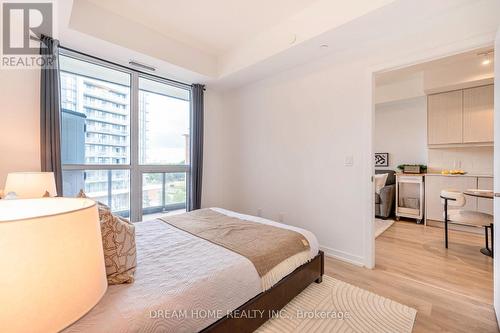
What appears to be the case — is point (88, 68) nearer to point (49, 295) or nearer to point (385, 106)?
point (49, 295)

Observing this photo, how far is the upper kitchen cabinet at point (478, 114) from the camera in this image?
3684 mm

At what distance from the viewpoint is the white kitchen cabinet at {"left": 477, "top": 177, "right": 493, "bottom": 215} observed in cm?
346

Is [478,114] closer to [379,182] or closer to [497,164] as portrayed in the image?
[379,182]

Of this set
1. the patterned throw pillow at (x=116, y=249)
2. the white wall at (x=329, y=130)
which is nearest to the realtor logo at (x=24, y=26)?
the patterned throw pillow at (x=116, y=249)

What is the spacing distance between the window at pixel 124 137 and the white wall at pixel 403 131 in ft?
14.2

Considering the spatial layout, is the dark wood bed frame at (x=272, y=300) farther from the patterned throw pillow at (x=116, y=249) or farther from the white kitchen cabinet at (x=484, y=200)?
the white kitchen cabinet at (x=484, y=200)

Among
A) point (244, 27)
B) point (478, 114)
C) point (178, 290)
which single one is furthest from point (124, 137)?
point (478, 114)

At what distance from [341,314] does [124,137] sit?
3.18 m

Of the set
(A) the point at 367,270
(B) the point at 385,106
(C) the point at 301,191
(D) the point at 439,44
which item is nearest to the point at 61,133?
(C) the point at 301,191

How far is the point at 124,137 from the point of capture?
10.2 ft

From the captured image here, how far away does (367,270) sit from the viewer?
2418 mm

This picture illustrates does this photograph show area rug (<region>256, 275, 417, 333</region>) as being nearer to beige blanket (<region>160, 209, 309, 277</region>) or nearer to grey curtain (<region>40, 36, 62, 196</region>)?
A: beige blanket (<region>160, 209, 309, 277</region>)

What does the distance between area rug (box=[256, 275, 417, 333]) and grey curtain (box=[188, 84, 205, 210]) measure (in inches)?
86.7

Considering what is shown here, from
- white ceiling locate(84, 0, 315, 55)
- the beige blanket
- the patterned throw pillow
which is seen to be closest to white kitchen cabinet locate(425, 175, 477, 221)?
the beige blanket
